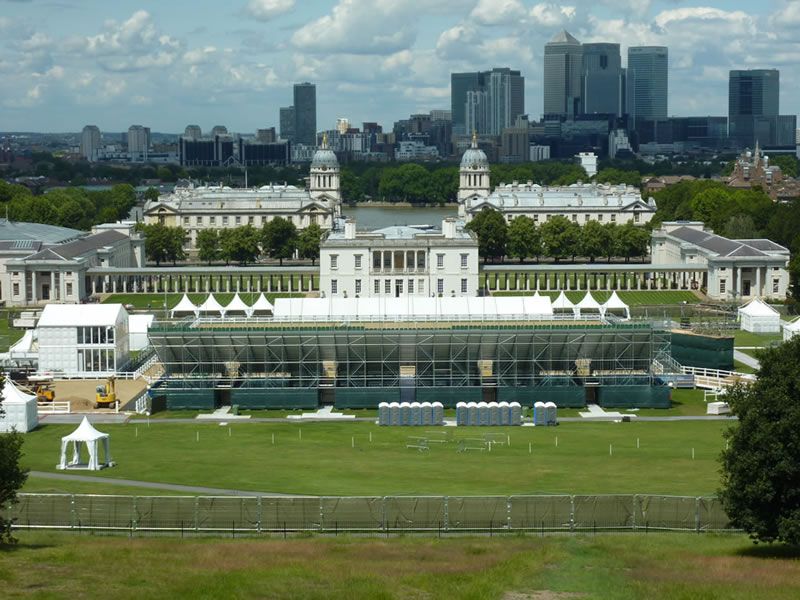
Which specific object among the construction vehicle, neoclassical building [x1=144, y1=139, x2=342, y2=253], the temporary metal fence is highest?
neoclassical building [x1=144, y1=139, x2=342, y2=253]

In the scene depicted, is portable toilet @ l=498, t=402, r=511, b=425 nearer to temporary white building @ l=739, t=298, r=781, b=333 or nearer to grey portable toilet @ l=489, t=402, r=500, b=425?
grey portable toilet @ l=489, t=402, r=500, b=425

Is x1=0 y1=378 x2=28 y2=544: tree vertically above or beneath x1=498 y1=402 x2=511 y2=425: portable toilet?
above

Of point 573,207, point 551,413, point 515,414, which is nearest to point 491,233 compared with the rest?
point 573,207

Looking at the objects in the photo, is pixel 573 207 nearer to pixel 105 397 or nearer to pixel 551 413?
pixel 551 413

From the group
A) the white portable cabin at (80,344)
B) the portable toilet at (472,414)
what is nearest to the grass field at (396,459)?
the portable toilet at (472,414)

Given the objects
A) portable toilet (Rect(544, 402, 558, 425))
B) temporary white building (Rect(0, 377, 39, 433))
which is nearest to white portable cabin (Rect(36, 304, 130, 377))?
temporary white building (Rect(0, 377, 39, 433))

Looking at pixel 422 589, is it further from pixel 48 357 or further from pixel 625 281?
pixel 625 281

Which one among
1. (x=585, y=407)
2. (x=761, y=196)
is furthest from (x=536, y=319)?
(x=761, y=196)
